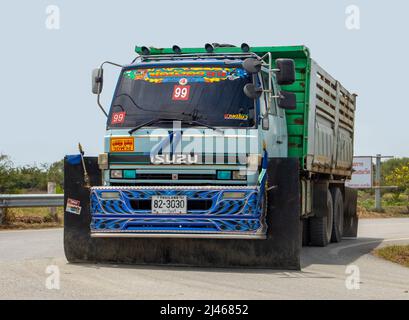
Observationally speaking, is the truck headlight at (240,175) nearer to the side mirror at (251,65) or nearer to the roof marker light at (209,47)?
the side mirror at (251,65)

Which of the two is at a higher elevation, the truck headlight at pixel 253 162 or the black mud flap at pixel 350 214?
the truck headlight at pixel 253 162

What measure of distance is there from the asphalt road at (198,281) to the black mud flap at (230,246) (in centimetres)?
21

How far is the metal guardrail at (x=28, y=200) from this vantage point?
21.7 m

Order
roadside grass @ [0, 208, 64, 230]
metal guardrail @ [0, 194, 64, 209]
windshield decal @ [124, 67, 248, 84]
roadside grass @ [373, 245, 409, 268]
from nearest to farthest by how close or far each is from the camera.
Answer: windshield decal @ [124, 67, 248, 84] < roadside grass @ [373, 245, 409, 268] < metal guardrail @ [0, 194, 64, 209] < roadside grass @ [0, 208, 64, 230]

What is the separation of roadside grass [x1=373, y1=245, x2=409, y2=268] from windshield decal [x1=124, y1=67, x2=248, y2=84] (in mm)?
3978

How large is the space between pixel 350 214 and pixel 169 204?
901cm

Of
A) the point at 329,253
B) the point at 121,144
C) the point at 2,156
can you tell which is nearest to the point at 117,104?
the point at 121,144

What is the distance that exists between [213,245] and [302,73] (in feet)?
12.5

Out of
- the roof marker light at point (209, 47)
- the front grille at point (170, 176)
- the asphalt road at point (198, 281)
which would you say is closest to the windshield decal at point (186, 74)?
the roof marker light at point (209, 47)

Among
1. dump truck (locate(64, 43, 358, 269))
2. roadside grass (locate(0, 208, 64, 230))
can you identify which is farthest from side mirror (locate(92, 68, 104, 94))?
roadside grass (locate(0, 208, 64, 230))

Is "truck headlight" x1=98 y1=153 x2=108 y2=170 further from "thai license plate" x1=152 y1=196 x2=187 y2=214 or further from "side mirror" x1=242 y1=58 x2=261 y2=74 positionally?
"side mirror" x1=242 y1=58 x2=261 y2=74

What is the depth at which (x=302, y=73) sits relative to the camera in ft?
46.7

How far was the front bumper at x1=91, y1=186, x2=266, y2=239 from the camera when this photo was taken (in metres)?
11.3

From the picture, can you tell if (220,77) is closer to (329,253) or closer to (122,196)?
(122,196)
